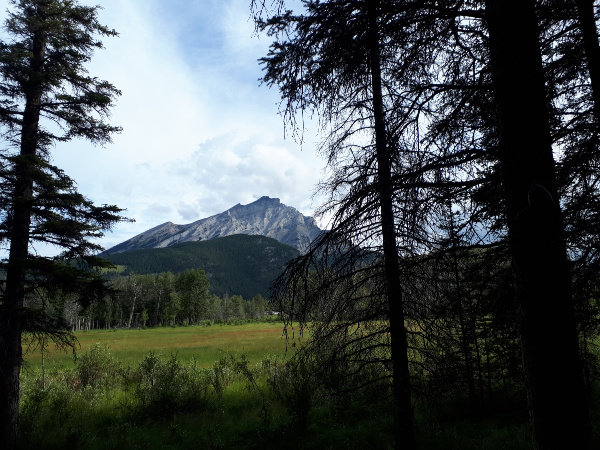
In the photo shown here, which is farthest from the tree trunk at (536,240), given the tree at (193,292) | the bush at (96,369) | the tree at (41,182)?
the tree at (193,292)

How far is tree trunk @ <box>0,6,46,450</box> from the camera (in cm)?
788

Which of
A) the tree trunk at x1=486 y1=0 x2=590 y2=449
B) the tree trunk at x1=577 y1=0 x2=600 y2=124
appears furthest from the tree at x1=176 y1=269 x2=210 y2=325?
the tree trunk at x1=486 y1=0 x2=590 y2=449

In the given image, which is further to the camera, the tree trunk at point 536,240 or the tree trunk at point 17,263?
the tree trunk at point 17,263

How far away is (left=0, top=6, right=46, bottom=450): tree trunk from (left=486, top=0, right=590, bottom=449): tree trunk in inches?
394

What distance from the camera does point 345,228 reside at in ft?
9.28

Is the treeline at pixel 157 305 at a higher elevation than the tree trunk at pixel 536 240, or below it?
below

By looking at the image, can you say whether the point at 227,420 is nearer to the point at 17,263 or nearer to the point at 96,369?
the point at 17,263

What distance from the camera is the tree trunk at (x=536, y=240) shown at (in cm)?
200

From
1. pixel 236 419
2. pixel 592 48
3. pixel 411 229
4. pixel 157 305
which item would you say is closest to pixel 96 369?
pixel 236 419

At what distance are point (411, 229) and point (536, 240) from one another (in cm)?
86

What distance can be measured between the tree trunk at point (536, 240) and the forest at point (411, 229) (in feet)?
0.04

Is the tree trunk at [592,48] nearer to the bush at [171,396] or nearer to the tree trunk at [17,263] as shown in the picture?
the tree trunk at [17,263]

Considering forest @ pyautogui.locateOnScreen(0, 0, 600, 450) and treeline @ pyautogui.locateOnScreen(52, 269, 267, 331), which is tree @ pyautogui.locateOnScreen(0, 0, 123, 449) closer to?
forest @ pyautogui.locateOnScreen(0, 0, 600, 450)

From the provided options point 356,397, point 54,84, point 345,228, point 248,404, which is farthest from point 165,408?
point 345,228
